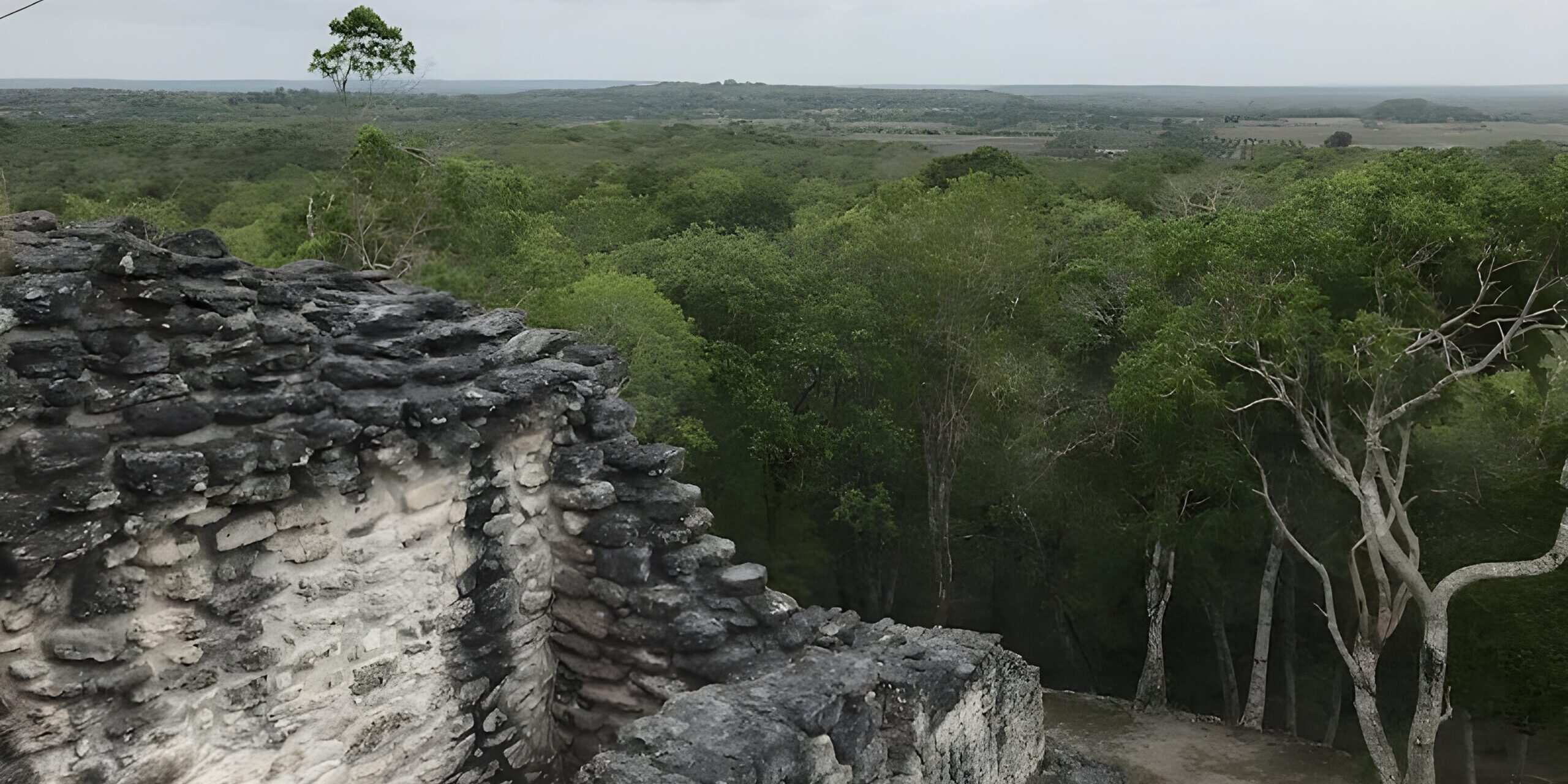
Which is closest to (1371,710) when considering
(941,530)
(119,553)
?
(941,530)

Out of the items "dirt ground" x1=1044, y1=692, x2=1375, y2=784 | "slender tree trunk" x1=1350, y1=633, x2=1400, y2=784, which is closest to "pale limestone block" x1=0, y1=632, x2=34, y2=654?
"dirt ground" x1=1044, y1=692, x2=1375, y2=784

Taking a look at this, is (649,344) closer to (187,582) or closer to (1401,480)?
(1401,480)

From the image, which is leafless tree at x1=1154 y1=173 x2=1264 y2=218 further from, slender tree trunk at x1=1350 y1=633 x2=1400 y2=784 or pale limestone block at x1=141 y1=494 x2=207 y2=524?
pale limestone block at x1=141 y1=494 x2=207 y2=524

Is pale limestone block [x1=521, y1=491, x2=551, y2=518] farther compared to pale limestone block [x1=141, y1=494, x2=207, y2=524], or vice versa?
pale limestone block [x1=521, y1=491, x2=551, y2=518]

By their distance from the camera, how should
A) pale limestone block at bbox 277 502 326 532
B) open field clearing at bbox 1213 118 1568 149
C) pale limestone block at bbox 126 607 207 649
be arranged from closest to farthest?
pale limestone block at bbox 126 607 207 649 → pale limestone block at bbox 277 502 326 532 → open field clearing at bbox 1213 118 1568 149

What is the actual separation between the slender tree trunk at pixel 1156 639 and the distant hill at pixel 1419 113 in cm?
5313

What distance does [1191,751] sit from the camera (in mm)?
13211

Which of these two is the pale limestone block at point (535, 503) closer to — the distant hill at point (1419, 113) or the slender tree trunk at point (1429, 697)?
the slender tree trunk at point (1429, 697)

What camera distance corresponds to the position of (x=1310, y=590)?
16.4m

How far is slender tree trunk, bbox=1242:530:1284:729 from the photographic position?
45.0 ft

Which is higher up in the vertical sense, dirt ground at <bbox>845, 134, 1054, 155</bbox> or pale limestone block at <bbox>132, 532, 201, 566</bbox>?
dirt ground at <bbox>845, 134, 1054, 155</bbox>

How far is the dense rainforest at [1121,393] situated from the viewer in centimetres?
1059

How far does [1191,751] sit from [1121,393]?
5.23m

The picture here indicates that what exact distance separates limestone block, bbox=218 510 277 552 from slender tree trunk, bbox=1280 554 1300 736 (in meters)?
14.4
